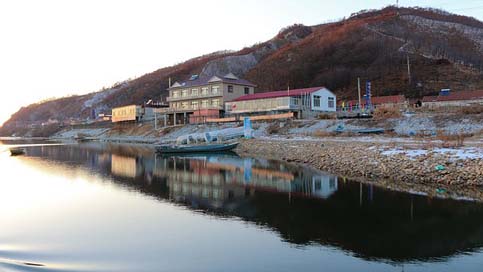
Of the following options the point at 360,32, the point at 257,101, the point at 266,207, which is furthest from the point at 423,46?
the point at 266,207

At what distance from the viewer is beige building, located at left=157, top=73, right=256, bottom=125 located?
5962 cm

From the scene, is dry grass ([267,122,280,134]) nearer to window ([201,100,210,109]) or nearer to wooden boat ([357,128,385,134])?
wooden boat ([357,128,385,134])

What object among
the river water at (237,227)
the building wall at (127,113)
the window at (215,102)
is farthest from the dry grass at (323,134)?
the building wall at (127,113)

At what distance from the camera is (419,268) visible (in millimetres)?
8805

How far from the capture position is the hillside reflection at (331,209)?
412 inches

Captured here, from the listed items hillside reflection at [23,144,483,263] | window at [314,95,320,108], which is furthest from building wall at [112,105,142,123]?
hillside reflection at [23,144,483,263]

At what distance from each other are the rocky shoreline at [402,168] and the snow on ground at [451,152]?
16 centimetres

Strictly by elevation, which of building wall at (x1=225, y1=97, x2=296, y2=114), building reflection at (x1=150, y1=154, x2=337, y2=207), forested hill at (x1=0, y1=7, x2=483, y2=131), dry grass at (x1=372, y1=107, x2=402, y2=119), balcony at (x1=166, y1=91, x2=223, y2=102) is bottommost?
building reflection at (x1=150, y1=154, x2=337, y2=207)

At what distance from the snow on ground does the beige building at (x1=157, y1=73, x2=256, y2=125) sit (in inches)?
1527

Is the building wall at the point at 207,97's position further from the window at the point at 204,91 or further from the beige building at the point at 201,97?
the window at the point at 204,91

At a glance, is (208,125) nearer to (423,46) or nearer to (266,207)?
(266,207)

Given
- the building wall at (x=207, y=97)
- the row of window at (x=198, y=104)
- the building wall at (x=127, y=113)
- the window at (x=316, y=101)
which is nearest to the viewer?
the window at (x=316, y=101)

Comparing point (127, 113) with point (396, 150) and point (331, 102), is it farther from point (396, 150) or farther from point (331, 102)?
point (396, 150)

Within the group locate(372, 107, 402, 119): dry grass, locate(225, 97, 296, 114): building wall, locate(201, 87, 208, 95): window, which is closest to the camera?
locate(372, 107, 402, 119): dry grass
